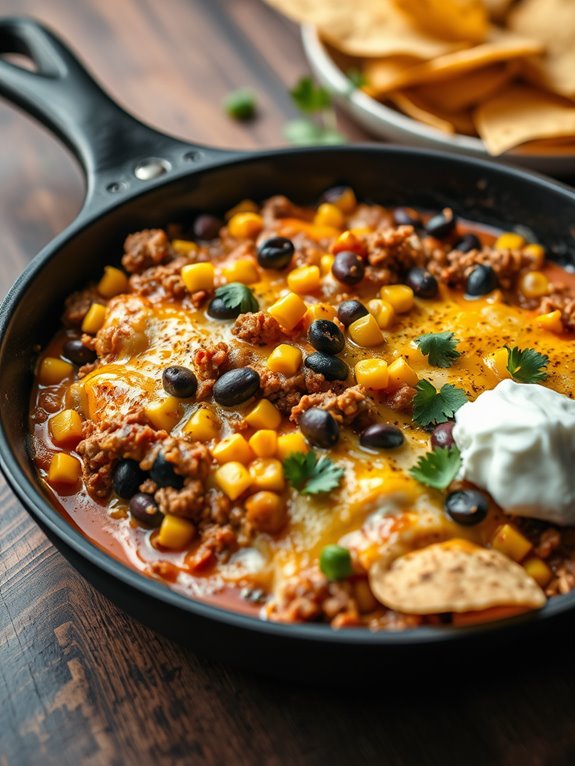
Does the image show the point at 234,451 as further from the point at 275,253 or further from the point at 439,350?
the point at 275,253

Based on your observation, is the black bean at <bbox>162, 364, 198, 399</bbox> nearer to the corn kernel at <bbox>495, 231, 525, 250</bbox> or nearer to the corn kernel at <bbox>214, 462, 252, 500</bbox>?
the corn kernel at <bbox>214, 462, 252, 500</bbox>

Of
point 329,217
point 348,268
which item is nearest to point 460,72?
point 329,217

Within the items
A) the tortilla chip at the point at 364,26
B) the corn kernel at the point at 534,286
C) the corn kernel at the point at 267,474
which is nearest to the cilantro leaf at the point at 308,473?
the corn kernel at the point at 267,474

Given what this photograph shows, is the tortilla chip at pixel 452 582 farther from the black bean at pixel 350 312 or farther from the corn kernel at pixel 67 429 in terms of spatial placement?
the corn kernel at pixel 67 429

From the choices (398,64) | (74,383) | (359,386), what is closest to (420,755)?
(359,386)

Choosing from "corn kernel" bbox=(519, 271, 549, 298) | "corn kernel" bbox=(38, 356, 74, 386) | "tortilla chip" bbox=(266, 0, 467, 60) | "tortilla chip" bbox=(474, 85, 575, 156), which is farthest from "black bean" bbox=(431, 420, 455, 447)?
"tortilla chip" bbox=(266, 0, 467, 60)

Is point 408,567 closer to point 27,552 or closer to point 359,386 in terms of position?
point 359,386
